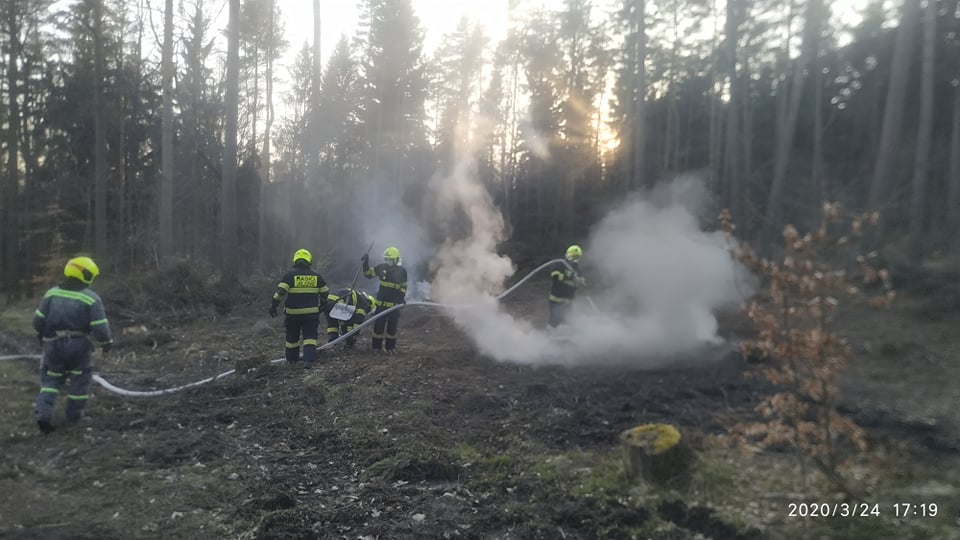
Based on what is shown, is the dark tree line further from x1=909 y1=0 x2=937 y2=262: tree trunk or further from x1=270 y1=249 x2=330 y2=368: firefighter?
x1=270 y1=249 x2=330 y2=368: firefighter

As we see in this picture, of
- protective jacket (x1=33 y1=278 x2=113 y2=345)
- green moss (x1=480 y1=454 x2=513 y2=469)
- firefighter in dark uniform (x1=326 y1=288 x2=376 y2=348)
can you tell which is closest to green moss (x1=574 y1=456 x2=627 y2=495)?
green moss (x1=480 y1=454 x2=513 y2=469)

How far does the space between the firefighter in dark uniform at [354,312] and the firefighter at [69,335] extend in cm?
486

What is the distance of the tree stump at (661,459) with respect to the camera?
16.4ft

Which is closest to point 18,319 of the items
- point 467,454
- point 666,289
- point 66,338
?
point 66,338

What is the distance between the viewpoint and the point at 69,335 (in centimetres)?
727

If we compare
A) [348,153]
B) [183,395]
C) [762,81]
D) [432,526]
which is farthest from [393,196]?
[432,526]

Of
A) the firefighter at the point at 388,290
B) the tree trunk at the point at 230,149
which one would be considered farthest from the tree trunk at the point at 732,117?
the tree trunk at the point at 230,149

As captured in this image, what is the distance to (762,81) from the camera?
2947 cm

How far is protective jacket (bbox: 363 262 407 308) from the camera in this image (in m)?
11.9

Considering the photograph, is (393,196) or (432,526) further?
(393,196)

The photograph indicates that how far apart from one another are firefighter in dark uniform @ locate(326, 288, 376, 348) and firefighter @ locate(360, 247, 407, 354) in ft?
1.48

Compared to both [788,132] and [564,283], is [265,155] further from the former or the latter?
[788,132]

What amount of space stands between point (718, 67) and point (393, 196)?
16.9m

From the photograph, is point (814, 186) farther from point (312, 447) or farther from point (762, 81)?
point (312, 447)
